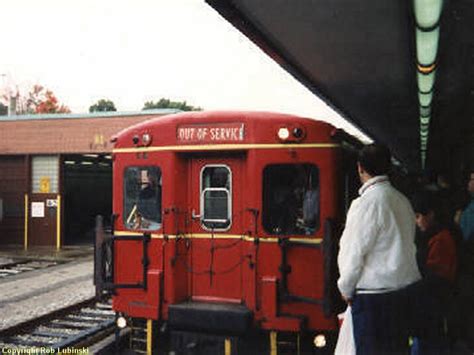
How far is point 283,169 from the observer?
6316 millimetres

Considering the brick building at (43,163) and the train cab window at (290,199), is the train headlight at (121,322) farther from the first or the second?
the brick building at (43,163)

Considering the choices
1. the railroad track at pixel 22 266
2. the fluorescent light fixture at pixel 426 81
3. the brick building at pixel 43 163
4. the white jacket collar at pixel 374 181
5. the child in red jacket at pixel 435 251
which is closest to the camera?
the white jacket collar at pixel 374 181

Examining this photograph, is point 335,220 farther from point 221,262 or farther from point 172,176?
point 172,176

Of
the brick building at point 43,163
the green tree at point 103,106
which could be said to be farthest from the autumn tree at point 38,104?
the brick building at point 43,163

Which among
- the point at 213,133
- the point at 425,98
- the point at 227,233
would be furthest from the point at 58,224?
the point at 213,133

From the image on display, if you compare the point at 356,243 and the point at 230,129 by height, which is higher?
the point at 230,129

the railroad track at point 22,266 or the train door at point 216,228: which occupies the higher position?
the train door at point 216,228

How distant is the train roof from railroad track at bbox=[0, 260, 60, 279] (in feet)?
32.5

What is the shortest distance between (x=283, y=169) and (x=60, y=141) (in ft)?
55.0

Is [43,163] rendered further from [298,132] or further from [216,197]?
[298,132]

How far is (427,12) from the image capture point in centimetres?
604

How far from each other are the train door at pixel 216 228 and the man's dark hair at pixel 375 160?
272 centimetres

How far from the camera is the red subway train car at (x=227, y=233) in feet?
20.0

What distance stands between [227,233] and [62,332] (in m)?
4.25
